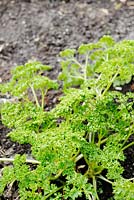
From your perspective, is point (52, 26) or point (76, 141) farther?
point (52, 26)

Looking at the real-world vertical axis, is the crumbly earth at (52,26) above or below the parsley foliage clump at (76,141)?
above

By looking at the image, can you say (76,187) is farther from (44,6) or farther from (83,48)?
(44,6)

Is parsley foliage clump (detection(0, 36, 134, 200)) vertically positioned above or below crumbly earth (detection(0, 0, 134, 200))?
below

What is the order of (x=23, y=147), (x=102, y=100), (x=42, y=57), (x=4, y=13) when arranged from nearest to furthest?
(x=102, y=100) < (x=23, y=147) < (x=42, y=57) < (x=4, y=13)

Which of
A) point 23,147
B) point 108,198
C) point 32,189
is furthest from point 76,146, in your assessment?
point 23,147

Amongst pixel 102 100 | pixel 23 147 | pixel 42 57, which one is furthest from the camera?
pixel 42 57

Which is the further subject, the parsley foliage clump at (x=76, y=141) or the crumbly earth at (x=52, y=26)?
the crumbly earth at (x=52, y=26)

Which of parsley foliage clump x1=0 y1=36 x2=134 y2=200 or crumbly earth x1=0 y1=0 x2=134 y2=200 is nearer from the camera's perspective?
parsley foliage clump x1=0 y1=36 x2=134 y2=200

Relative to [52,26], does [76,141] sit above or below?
below
